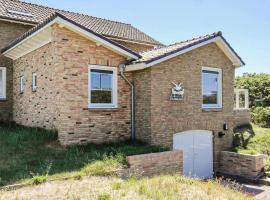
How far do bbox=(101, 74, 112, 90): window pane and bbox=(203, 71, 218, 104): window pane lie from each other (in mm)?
4857

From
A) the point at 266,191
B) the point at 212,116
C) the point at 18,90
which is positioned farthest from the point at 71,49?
the point at 266,191

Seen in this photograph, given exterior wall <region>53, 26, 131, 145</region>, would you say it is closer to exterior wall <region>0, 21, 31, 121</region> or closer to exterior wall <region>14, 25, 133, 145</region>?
exterior wall <region>14, 25, 133, 145</region>

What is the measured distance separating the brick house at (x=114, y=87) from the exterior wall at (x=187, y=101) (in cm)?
4

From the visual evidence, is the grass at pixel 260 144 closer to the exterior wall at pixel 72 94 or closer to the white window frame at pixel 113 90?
the exterior wall at pixel 72 94

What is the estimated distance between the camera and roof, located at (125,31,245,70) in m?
12.6

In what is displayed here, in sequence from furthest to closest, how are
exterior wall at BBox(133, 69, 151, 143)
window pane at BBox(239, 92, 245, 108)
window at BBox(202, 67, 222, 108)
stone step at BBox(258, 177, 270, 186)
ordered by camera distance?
window pane at BBox(239, 92, 245, 108) < window at BBox(202, 67, 222, 108) < stone step at BBox(258, 177, 270, 186) < exterior wall at BBox(133, 69, 151, 143)

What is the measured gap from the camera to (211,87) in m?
15.6

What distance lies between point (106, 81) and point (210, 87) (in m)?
5.51

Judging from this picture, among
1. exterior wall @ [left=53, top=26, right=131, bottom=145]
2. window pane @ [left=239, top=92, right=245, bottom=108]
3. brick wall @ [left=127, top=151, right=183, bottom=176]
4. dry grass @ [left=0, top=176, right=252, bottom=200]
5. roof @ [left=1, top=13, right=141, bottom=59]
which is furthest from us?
window pane @ [left=239, top=92, right=245, bottom=108]

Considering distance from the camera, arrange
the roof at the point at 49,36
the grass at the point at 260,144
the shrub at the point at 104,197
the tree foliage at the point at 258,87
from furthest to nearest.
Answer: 1. the tree foliage at the point at 258,87
2. the grass at the point at 260,144
3. the roof at the point at 49,36
4. the shrub at the point at 104,197

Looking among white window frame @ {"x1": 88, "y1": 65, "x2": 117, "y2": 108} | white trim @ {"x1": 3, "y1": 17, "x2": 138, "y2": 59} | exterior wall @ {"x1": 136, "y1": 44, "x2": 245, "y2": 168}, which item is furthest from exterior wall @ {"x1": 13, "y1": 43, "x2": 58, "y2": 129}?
exterior wall @ {"x1": 136, "y1": 44, "x2": 245, "y2": 168}

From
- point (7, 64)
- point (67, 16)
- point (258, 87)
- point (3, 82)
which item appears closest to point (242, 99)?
point (258, 87)

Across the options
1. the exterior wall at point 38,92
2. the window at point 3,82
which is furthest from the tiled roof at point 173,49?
the window at point 3,82

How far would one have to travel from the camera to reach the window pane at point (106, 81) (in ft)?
42.6
